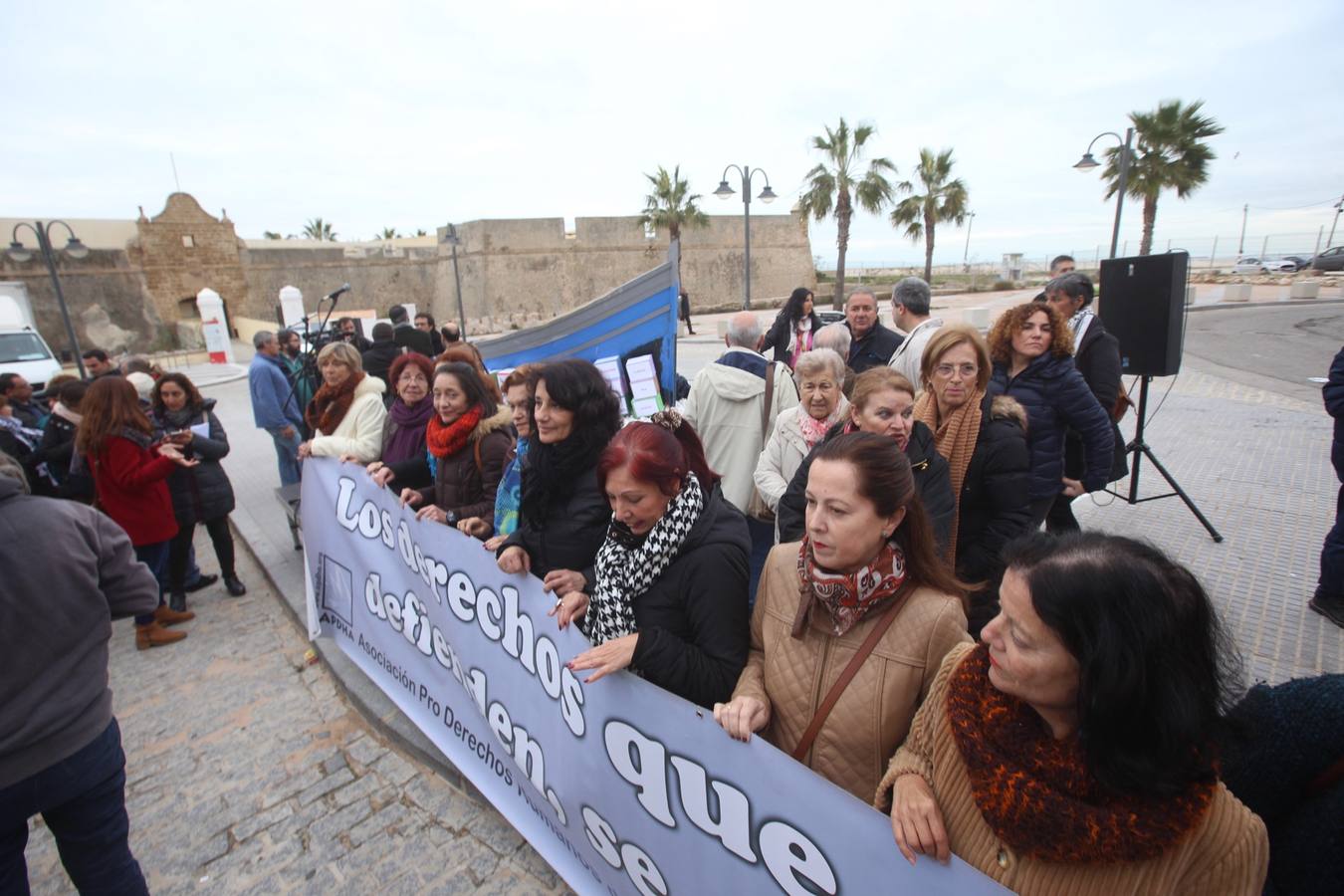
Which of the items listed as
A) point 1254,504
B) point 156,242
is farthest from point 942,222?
point 156,242

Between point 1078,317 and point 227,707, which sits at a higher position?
point 1078,317

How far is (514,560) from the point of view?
89.7 inches

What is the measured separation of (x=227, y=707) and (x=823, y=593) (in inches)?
139

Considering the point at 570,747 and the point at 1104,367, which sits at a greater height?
the point at 1104,367

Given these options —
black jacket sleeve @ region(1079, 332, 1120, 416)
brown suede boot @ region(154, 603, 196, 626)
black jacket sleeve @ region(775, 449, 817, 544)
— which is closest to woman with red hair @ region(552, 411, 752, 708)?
black jacket sleeve @ region(775, 449, 817, 544)

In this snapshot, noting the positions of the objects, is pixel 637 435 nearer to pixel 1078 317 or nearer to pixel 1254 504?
pixel 1078 317

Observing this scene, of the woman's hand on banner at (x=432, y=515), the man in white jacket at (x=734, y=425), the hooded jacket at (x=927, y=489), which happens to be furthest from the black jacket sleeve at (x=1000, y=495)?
the woman's hand on banner at (x=432, y=515)

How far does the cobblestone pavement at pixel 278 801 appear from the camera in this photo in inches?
95.1

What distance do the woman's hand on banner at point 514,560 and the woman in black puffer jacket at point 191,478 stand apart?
123 inches

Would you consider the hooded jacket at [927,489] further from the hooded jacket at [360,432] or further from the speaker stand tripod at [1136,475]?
the speaker stand tripod at [1136,475]

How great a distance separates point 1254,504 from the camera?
16.7ft

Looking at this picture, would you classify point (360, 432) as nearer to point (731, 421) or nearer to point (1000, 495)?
point (731, 421)

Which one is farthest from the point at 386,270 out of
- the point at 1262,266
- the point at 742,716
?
the point at 1262,266

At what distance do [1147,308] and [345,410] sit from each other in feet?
17.9
